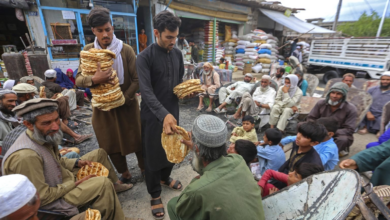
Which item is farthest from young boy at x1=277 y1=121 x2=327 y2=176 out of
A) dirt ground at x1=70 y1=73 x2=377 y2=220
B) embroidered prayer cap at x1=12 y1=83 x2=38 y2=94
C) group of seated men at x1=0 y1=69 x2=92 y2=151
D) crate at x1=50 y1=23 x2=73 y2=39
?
crate at x1=50 y1=23 x2=73 y2=39

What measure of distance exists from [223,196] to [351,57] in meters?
10.4

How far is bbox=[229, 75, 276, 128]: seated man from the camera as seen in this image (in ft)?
15.3

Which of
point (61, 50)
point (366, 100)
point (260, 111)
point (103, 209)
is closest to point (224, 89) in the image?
point (260, 111)

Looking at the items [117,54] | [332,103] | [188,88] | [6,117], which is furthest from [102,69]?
[332,103]

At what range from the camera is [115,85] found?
1.97 meters

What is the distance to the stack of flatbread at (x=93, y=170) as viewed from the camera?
206 cm

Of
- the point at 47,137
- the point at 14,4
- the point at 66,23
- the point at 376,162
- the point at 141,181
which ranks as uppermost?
the point at 14,4

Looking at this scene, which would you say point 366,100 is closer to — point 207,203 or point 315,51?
point 207,203

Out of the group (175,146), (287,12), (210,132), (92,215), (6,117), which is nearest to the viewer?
(210,132)

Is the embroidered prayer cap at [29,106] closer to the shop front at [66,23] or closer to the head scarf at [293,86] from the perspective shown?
the head scarf at [293,86]

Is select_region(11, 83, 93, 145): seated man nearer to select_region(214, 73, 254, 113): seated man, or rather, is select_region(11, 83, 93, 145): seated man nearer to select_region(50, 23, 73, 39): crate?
select_region(214, 73, 254, 113): seated man

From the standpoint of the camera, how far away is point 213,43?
37.4 ft

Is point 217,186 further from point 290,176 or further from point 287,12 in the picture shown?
point 287,12

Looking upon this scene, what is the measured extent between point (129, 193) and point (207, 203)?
191 centimetres
